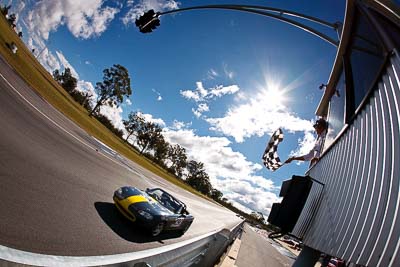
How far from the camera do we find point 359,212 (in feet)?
8.43

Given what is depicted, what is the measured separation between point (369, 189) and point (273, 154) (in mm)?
2917

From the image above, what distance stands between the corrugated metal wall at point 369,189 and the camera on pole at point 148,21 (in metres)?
6.23

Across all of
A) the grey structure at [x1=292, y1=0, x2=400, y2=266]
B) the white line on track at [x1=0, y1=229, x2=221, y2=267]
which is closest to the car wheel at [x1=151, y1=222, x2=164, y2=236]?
the grey structure at [x1=292, y1=0, x2=400, y2=266]

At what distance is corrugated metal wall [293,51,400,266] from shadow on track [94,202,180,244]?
15.7 feet

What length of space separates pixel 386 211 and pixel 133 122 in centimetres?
8203

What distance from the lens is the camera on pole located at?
7606 millimetres

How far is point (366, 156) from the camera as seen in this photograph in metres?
2.81

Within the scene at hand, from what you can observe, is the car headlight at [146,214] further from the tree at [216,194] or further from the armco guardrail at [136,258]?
the tree at [216,194]

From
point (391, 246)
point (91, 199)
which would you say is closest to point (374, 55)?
point (391, 246)

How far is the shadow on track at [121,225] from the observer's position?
6.71 m

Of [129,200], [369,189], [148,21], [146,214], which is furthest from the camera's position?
[148,21]

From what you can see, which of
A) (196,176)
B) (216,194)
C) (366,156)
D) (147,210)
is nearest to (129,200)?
(147,210)

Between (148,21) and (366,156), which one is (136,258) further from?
(148,21)

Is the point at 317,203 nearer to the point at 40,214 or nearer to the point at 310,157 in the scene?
the point at 310,157
